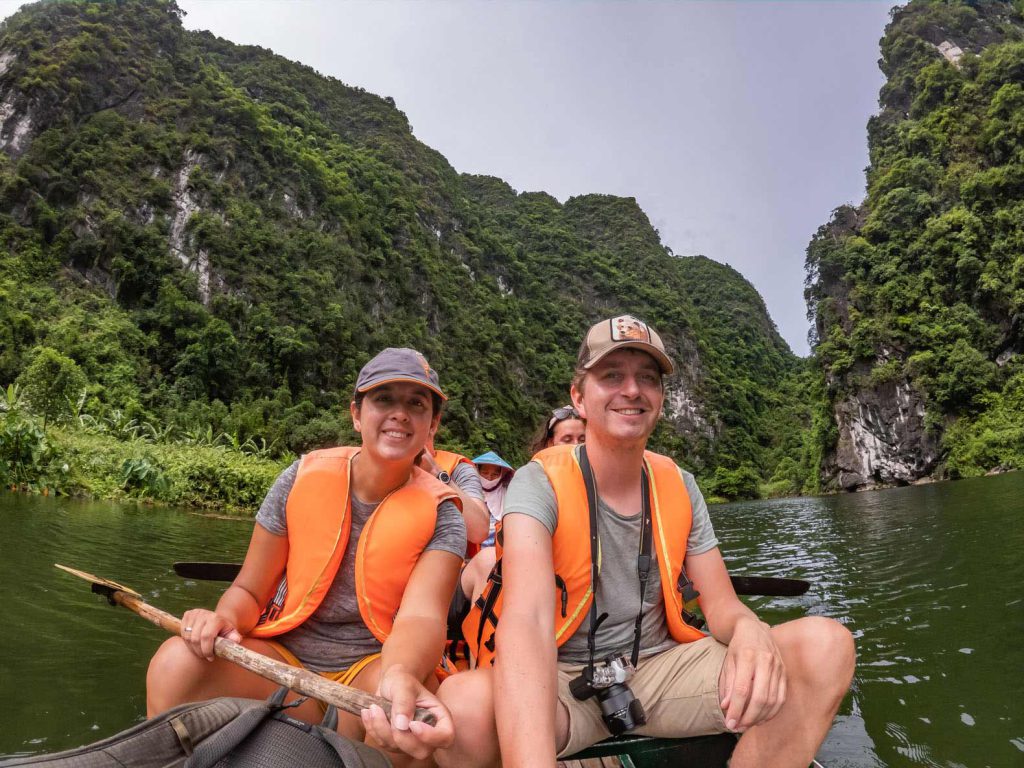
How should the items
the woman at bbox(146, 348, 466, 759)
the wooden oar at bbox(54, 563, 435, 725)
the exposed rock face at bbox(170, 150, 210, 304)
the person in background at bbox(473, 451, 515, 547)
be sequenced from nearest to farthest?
the wooden oar at bbox(54, 563, 435, 725) < the woman at bbox(146, 348, 466, 759) < the person in background at bbox(473, 451, 515, 547) < the exposed rock face at bbox(170, 150, 210, 304)

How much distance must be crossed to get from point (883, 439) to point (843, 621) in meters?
30.3

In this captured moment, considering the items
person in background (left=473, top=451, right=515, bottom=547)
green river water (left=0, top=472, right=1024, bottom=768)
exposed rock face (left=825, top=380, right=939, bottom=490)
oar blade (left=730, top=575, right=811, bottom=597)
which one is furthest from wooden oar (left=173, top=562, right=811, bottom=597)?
exposed rock face (left=825, top=380, right=939, bottom=490)

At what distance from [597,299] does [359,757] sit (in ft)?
234

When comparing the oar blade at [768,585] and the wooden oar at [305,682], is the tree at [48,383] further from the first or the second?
the oar blade at [768,585]

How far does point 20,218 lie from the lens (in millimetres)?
25625

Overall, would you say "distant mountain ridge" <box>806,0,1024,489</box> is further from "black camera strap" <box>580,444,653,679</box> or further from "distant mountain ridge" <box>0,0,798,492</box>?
"black camera strap" <box>580,444,653,679</box>

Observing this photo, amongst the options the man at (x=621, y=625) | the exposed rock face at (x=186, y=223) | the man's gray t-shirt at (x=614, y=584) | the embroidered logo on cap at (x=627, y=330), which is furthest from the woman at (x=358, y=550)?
the exposed rock face at (x=186, y=223)

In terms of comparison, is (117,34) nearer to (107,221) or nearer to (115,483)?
(107,221)

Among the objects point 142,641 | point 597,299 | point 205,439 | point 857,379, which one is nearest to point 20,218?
point 205,439

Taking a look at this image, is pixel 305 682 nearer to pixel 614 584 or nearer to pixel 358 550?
pixel 358 550

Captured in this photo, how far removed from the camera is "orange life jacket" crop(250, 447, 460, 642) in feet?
5.91

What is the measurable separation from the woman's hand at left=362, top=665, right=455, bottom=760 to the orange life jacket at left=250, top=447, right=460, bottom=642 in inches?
22.7

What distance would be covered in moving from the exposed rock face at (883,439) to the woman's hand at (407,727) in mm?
32704

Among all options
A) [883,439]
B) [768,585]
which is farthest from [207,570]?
[883,439]
